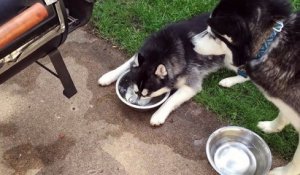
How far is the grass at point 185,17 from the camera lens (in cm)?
333

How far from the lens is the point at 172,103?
133 inches

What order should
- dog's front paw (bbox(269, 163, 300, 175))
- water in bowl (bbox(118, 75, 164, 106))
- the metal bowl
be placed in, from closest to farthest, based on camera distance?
1. dog's front paw (bbox(269, 163, 300, 175))
2. the metal bowl
3. water in bowl (bbox(118, 75, 164, 106))

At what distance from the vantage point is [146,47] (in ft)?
11.3

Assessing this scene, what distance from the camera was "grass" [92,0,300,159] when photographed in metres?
3.33

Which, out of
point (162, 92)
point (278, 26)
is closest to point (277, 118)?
point (162, 92)

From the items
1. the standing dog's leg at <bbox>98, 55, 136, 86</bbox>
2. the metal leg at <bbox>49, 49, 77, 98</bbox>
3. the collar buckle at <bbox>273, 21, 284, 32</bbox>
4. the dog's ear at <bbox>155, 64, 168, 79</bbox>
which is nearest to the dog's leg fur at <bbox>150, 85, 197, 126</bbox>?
the dog's ear at <bbox>155, 64, 168, 79</bbox>

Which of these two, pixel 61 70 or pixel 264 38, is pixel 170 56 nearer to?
pixel 61 70

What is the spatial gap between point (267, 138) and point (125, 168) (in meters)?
1.22

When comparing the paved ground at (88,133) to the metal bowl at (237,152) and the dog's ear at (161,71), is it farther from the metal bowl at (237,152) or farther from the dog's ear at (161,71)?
the dog's ear at (161,71)

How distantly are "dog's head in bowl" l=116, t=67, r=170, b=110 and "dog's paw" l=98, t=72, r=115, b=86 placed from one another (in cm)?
10

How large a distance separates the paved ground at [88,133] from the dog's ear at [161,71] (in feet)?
1.25

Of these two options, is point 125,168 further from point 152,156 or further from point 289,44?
point 289,44

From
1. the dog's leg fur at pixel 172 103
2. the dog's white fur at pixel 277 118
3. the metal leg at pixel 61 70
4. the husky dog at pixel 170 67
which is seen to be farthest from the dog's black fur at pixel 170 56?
the metal leg at pixel 61 70

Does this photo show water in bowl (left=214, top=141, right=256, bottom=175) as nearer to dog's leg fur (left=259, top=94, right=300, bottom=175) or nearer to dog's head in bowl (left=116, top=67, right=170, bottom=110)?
dog's leg fur (left=259, top=94, right=300, bottom=175)
